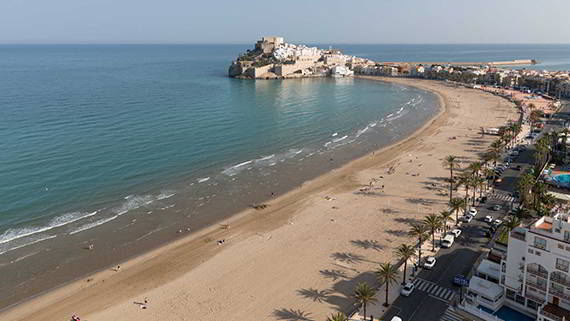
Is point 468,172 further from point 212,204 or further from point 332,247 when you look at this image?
point 212,204

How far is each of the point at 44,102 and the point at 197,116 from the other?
3563 cm

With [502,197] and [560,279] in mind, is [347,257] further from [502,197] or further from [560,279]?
[502,197]

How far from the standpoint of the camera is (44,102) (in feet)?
294

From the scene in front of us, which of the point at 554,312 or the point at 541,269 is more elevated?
the point at 541,269

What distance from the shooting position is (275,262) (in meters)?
32.2

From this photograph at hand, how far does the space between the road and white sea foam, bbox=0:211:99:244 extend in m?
29.4

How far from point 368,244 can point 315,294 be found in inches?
328

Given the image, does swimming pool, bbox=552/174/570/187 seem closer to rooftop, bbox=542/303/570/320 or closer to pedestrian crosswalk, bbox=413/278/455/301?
pedestrian crosswalk, bbox=413/278/455/301

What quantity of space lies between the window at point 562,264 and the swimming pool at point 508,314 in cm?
333

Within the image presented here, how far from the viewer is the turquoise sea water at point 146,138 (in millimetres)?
42375

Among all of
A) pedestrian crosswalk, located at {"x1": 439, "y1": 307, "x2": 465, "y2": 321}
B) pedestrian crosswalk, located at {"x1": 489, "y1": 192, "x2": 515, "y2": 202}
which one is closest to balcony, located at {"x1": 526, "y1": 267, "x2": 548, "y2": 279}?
pedestrian crosswalk, located at {"x1": 439, "y1": 307, "x2": 465, "y2": 321}

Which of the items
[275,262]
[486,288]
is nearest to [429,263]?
[486,288]

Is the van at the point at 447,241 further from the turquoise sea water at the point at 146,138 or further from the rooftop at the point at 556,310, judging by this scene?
the turquoise sea water at the point at 146,138

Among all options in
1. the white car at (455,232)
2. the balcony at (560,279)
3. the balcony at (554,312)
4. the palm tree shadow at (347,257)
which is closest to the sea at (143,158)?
the palm tree shadow at (347,257)
